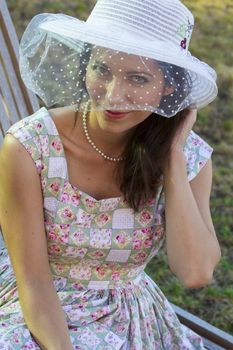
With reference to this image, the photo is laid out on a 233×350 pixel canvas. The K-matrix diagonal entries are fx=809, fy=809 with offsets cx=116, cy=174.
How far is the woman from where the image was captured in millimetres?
2195

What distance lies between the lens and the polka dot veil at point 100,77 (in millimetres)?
2170

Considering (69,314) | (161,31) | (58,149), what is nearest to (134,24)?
(161,31)

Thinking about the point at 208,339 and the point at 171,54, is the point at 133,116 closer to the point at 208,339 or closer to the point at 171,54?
the point at 171,54

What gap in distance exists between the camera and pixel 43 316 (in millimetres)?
2352

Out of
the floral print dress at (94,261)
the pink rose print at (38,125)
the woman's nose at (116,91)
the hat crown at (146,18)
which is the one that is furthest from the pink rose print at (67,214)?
the hat crown at (146,18)

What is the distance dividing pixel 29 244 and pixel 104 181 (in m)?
0.32

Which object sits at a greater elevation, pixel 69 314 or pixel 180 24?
pixel 180 24

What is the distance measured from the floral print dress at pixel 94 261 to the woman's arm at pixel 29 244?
0.04 meters

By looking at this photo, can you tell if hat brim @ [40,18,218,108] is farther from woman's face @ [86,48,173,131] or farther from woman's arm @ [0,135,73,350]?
woman's arm @ [0,135,73,350]

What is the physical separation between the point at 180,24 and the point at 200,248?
0.69 metres

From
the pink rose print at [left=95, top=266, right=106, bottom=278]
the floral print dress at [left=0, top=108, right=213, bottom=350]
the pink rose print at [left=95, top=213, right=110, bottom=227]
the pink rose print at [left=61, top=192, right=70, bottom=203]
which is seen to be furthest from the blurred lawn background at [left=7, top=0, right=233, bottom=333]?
the pink rose print at [left=61, top=192, right=70, bottom=203]

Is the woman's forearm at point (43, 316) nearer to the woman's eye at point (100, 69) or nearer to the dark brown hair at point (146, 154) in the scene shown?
the dark brown hair at point (146, 154)

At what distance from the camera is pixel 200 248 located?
2.48m

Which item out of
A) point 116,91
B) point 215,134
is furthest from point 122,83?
point 215,134
